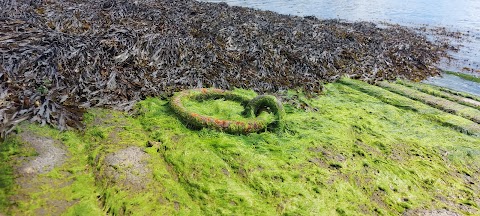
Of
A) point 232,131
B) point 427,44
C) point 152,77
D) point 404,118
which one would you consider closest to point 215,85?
point 152,77

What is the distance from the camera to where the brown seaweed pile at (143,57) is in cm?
408

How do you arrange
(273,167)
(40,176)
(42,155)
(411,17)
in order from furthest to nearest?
(411,17)
(273,167)
(42,155)
(40,176)

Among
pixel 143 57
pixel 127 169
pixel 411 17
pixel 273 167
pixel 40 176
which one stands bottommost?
pixel 273 167

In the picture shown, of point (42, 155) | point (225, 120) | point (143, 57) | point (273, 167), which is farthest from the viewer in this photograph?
point (143, 57)

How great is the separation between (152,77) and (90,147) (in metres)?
2.12

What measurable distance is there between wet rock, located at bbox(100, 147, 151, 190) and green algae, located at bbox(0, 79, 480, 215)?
50mm

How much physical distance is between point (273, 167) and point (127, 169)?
4.92 ft

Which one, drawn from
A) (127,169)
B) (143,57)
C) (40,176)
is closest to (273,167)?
(127,169)

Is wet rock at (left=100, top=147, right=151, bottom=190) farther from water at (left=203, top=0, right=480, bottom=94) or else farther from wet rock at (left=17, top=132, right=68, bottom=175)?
water at (left=203, top=0, right=480, bottom=94)

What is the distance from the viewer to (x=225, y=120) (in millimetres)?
4055

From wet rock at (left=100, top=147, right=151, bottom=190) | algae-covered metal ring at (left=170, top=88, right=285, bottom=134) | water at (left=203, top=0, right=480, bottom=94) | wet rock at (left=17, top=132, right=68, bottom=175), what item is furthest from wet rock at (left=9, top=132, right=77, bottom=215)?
water at (left=203, top=0, right=480, bottom=94)

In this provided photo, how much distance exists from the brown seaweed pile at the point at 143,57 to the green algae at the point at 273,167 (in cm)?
42

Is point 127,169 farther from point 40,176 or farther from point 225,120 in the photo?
point 225,120

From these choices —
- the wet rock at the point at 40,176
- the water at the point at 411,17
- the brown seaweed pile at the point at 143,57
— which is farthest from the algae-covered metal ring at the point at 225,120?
the water at the point at 411,17
